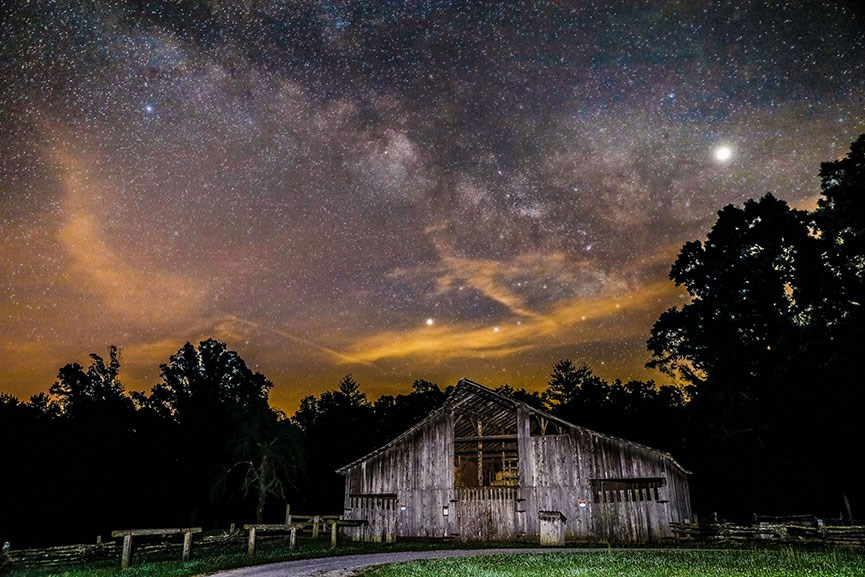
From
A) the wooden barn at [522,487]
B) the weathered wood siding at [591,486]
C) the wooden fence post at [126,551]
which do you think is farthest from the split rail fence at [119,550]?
the weathered wood siding at [591,486]


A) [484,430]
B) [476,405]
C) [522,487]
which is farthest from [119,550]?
[484,430]

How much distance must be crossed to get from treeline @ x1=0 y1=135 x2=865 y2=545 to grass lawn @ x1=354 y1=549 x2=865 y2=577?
767 inches

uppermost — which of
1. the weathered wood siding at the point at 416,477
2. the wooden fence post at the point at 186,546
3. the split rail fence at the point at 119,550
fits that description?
the weathered wood siding at the point at 416,477

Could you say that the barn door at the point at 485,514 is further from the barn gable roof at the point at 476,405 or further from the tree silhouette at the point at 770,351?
the tree silhouette at the point at 770,351

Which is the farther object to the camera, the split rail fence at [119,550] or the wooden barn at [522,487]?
the wooden barn at [522,487]

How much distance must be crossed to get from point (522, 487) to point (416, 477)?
19.7 ft

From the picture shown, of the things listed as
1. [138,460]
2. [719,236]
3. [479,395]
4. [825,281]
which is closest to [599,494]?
[479,395]

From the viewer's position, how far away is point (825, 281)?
3678cm

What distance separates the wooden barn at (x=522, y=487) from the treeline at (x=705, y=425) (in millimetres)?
12083

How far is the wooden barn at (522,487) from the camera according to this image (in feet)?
97.8

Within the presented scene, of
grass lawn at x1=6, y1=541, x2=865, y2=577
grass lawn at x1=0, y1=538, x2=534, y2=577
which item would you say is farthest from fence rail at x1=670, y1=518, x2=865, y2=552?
grass lawn at x1=0, y1=538, x2=534, y2=577

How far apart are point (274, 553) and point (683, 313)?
36.1 metres

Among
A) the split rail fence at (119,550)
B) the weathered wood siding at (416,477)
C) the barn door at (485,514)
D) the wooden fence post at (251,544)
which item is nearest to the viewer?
the wooden fence post at (251,544)

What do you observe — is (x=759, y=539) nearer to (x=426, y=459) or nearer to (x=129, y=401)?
(x=426, y=459)
